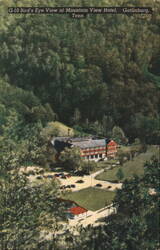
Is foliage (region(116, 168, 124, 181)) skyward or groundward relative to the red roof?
skyward

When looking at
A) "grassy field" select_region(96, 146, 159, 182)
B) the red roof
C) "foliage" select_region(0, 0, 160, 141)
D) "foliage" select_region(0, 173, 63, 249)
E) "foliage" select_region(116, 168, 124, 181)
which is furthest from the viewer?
"foliage" select_region(0, 0, 160, 141)

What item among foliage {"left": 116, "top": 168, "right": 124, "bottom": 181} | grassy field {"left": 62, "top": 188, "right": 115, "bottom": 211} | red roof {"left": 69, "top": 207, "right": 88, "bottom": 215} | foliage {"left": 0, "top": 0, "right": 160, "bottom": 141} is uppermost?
foliage {"left": 0, "top": 0, "right": 160, "bottom": 141}

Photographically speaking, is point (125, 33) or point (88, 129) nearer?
point (88, 129)

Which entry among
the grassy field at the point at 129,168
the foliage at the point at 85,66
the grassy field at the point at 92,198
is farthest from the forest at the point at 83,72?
the grassy field at the point at 92,198

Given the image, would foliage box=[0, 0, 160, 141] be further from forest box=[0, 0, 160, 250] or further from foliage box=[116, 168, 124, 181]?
foliage box=[116, 168, 124, 181]

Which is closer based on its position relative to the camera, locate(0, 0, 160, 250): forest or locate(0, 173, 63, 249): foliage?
locate(0, 173, 63, 249): foliage

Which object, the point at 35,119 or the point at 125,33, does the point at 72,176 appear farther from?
the point at 125,33

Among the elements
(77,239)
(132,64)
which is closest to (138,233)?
(77,239)

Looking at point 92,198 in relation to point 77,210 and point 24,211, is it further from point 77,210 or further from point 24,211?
point 24,211

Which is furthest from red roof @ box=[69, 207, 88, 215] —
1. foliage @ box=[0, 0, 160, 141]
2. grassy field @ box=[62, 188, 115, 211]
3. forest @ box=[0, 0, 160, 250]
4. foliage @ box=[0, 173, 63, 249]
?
foliage @ box=[0, 0, 160, 141]

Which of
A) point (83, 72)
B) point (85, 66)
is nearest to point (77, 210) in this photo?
point (83, 72)
